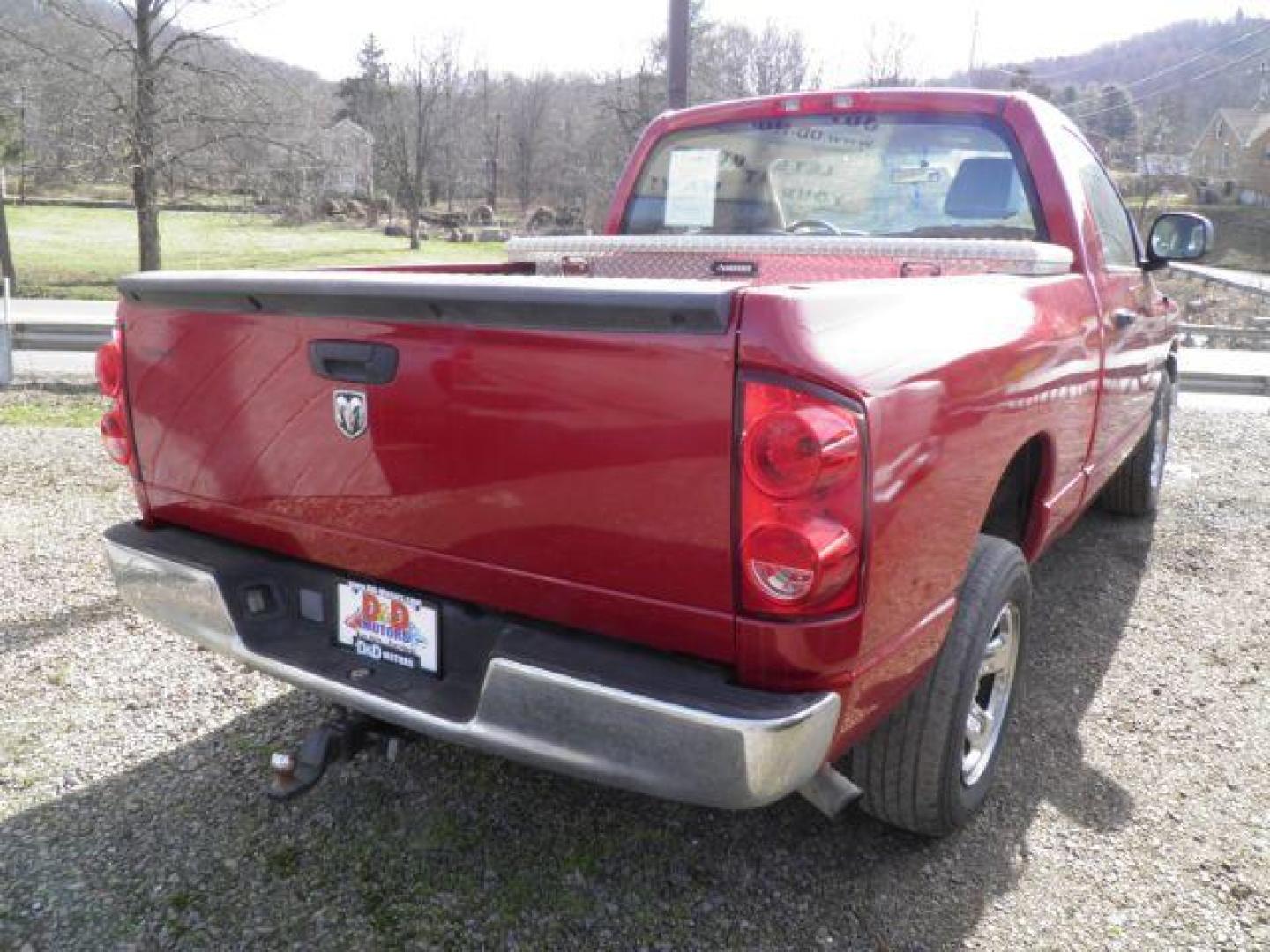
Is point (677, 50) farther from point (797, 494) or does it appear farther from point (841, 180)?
point (797, 494)

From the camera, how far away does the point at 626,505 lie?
6.28 feet

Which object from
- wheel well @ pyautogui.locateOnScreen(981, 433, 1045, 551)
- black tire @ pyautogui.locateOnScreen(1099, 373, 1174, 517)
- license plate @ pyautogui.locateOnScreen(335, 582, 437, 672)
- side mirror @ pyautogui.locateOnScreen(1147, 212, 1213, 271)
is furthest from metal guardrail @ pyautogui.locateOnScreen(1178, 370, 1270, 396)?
license plate @ pyautogui.locateOnScreen(335, 582, 437, 672)

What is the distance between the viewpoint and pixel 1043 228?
351cm

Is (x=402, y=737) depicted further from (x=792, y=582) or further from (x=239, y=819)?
(x=792, y=582)

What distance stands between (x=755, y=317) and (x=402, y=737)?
1496mm

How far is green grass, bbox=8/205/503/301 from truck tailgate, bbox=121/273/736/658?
17.3 meters

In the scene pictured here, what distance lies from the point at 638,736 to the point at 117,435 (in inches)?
72.3

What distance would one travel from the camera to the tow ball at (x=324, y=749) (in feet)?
8.09

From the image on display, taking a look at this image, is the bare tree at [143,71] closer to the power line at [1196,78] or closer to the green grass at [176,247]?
the green grass at [176,247]

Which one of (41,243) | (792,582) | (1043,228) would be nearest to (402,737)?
(792,582)

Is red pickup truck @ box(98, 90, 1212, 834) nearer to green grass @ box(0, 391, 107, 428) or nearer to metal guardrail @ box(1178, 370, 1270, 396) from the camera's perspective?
green grass @ box(0, 391, 107, 428)

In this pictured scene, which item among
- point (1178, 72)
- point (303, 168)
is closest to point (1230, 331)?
point (303, 168)

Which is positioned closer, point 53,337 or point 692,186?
point 692,186

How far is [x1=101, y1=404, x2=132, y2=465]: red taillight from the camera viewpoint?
2.78m
